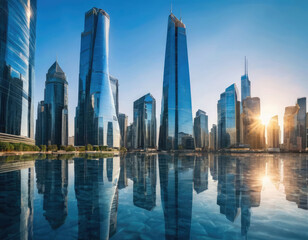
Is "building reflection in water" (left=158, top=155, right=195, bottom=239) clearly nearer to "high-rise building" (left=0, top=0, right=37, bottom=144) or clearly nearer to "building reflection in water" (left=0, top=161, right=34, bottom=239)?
"building reflection in water" (left=0, top=161, right=34, bottom=239)

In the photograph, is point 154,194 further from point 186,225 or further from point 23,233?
point 23,233

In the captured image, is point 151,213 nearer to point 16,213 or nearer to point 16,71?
point 16,213

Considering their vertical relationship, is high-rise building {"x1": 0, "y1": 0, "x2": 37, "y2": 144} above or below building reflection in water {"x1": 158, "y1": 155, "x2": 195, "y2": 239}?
above

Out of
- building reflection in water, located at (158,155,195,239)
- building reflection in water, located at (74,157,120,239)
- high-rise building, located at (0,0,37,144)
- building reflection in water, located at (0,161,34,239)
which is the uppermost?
high-rise building, located at (0,0,37,144)

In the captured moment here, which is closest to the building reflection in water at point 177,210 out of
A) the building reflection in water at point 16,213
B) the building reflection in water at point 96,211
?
the building reflection in water at point 96,211

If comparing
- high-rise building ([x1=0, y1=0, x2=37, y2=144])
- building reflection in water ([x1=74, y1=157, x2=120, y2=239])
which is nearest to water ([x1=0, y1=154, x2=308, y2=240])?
building reflection in water ([x1=74, y1=157, x2=120, y2=239])

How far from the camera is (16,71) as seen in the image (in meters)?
130

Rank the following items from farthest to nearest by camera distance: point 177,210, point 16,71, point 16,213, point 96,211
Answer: point 16,71, point 177,210, point 96,211, point 16,213

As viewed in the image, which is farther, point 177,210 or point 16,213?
point 177,210

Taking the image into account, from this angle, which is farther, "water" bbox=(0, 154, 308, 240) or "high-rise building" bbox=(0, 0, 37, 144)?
"high-rise building" bbox=(0, 0, 37, 144)

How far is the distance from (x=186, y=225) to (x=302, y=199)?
11.6 m

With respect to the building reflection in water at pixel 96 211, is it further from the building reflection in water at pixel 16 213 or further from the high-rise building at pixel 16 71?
the high-rise building at pixel 16 71

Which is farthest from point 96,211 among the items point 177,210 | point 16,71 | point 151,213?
point 16,71

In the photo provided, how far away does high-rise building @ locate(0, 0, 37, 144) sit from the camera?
11656 cm
